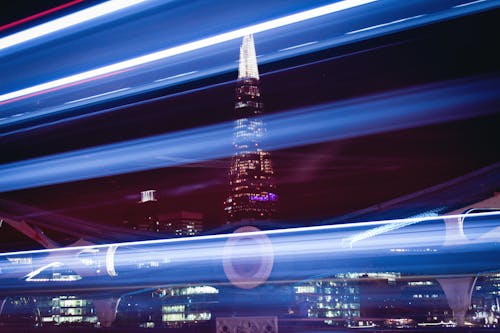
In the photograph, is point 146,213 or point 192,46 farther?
point 146,213

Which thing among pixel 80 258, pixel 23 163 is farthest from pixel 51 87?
pixel 80 258

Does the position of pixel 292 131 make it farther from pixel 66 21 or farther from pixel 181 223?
pixel 181 223

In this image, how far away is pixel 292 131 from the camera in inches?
151

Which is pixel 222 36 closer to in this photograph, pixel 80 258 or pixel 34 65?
pixel 34 65

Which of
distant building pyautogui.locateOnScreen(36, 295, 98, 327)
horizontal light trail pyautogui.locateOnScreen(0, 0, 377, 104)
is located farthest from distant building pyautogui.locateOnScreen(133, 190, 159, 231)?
horizontal light trail pyautogui.locateOnScreen(0, 0, 377, 104)

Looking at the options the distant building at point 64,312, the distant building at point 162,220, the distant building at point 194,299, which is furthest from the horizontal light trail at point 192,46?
the distant building at point 64,312

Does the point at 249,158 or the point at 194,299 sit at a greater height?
the point at 249,158

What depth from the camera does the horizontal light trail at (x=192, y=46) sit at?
7.89 feet

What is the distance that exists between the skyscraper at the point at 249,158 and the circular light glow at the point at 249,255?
0.76 metres

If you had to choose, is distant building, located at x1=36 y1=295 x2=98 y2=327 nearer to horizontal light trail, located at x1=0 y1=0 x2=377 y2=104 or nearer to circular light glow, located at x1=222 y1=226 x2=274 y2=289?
circular light glow, located at x1=222 y1=226 x2=274 y2=289

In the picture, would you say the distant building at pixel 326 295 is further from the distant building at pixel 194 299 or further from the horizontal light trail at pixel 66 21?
the horizontal light trail at pixel 66 21

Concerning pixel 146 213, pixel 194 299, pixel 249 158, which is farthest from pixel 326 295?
pixel 249 158

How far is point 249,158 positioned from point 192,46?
88.5 inches

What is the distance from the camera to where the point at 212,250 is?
161 inches
